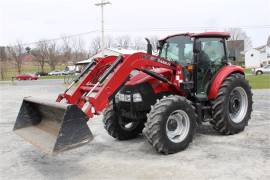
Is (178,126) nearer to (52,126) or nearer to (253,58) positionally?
(52,126)

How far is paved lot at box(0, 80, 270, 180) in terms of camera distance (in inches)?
196

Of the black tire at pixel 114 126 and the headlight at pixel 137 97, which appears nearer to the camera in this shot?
the headlight at pixel 137 97

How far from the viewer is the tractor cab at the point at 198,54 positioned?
697 cm

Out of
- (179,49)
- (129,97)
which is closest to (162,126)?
(129,97)

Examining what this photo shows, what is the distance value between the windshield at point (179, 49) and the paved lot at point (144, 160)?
1.74m

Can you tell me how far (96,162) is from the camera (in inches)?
223

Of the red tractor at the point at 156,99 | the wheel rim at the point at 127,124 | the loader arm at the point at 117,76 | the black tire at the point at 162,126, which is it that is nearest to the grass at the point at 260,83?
the red tractor at the point at 156,99

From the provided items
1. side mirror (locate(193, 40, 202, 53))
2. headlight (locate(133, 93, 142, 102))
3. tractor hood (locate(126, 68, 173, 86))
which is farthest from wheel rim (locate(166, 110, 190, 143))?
side mirror (locate(193, 40, 202, 53))

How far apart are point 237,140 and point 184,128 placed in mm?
1305

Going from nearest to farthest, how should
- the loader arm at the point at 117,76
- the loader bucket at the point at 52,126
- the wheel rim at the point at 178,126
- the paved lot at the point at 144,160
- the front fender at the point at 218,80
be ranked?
the loader bucket at the point at 52,126
the paved lot at the point at 144,160
the loader arm at the point at 117,76
the wheel rim at the point at 178,126
the front fender at the point at 218,80

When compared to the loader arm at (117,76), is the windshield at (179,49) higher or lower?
higher

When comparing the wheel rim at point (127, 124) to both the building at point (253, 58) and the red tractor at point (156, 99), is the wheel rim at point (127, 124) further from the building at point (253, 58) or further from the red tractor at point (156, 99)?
the building at point (253, 58)

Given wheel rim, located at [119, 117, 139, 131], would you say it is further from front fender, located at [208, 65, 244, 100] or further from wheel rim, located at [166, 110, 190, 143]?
front fender, located at [208, 65, 244, 100]

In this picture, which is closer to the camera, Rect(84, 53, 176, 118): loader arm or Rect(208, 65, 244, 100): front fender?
Rect(84, 53, 176, 118): loader arm
